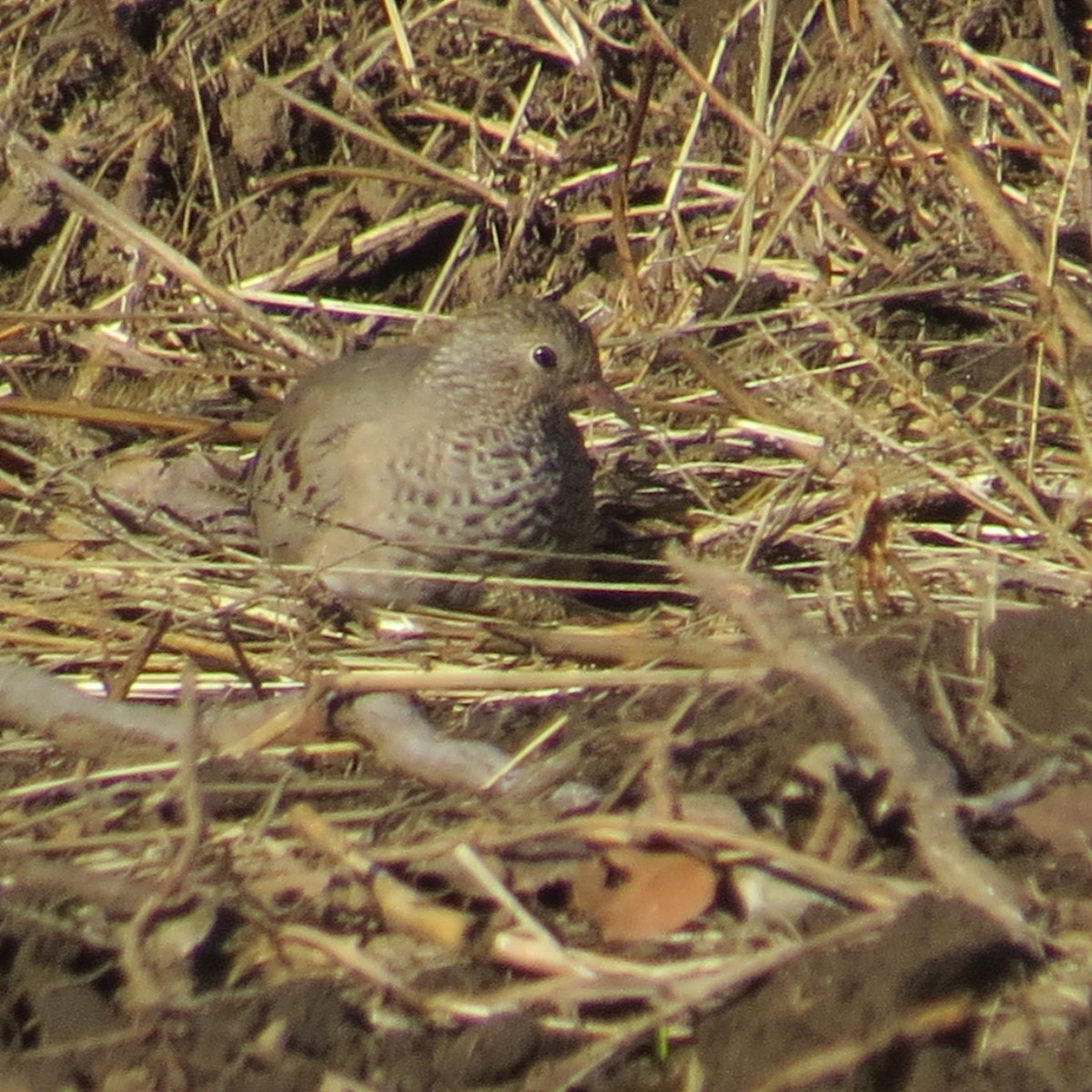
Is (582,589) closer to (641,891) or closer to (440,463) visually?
(440,463)

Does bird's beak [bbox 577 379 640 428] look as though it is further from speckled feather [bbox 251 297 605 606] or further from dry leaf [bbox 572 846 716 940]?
dry leaf [bbox 572 846 716 940]

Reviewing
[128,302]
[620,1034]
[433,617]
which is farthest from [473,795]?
[128,302]

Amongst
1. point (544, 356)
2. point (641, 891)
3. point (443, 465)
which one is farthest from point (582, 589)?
point (641, 891)

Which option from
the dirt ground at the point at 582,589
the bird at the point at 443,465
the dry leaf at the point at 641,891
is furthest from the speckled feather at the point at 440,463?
the dry leaf at the point at 641,891

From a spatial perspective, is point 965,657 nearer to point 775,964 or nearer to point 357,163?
point 775,964

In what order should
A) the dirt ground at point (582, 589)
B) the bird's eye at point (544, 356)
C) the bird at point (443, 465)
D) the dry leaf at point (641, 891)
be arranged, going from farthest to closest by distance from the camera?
the bird's eye at point (544, 356) → the bird at point (443, 465) → the dry leaf at point (641, 891) → the dirt ground at point (582, 589)

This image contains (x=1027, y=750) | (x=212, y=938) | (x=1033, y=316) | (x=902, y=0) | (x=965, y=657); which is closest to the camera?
(x=212, y=938)

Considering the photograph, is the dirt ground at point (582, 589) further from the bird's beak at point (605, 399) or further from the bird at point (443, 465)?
the bird's beak at point (605, 399)
